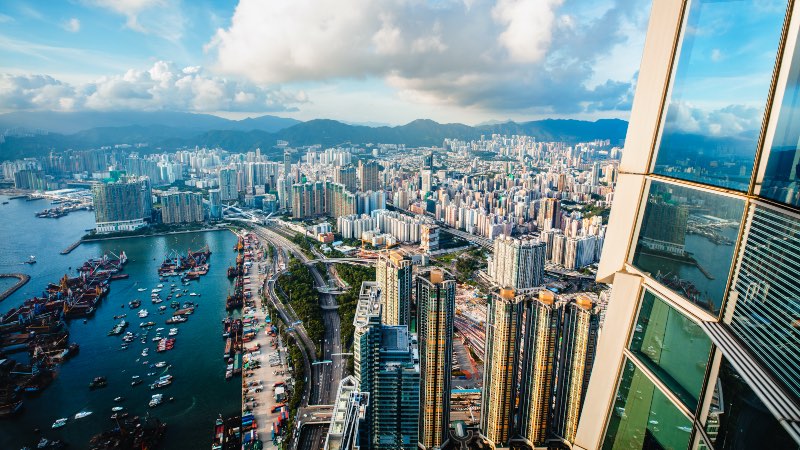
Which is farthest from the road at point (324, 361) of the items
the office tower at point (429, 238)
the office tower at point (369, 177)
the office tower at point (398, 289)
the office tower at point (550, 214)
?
A: the office tower at point (369, 177)

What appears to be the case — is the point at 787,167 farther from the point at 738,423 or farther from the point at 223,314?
the point at 223,314

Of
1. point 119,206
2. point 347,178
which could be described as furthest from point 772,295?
point 347,178

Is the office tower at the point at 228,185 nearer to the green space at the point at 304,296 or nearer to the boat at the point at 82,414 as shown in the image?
the green space at the point at 304,296

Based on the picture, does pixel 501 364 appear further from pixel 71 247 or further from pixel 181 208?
pixel 181 208

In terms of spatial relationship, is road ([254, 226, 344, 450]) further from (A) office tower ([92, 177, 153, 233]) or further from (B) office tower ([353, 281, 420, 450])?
(A) office tower ([92, 177, 153, 233])

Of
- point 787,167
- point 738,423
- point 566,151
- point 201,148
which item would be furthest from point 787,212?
point 201,148

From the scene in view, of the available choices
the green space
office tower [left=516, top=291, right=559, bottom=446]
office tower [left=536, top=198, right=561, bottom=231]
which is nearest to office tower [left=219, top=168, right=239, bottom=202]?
the green space
